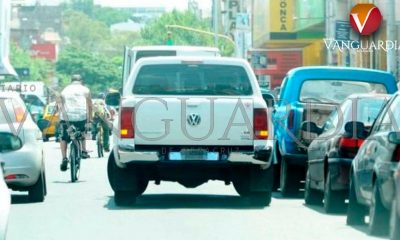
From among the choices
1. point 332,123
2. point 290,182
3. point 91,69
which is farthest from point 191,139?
point 91,69

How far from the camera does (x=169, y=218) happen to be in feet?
58.9

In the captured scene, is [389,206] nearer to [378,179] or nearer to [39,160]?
[378,179]

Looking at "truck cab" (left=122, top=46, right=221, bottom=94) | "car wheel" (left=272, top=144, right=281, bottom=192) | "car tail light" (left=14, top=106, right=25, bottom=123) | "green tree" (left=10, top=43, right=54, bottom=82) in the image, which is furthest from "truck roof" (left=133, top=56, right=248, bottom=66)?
"green tree" (left=10, top=43, right=54, bottom=82)

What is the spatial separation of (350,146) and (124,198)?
3.29 m

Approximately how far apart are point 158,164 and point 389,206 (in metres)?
5.47

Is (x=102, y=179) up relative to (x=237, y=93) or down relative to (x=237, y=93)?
down

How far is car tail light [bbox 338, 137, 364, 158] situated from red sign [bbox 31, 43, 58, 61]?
176671mm

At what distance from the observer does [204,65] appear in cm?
2028

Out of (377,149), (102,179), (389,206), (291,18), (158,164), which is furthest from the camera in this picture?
(291,18)

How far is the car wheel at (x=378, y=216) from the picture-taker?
14648 mm

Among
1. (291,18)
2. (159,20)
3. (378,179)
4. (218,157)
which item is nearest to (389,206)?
(378,179)

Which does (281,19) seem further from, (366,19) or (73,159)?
(73,159)

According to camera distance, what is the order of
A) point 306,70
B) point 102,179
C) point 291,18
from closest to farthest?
point 306,70 → point 102,179 → point 291,18

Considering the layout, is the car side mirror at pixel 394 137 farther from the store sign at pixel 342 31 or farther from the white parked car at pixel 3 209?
the store sign at pixel 342 31
